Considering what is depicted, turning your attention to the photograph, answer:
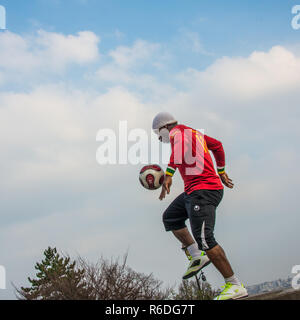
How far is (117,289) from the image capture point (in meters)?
19.7

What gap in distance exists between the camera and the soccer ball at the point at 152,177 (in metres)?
6.38

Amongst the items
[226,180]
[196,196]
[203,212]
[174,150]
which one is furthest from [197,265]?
[174,150]

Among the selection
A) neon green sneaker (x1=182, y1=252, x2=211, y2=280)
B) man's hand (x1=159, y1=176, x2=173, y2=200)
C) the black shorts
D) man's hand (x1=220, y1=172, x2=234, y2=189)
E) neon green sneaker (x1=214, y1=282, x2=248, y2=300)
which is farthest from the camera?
man's hand (x1=220, y1=172, x2=234, y2=189)

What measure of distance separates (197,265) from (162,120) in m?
2.34

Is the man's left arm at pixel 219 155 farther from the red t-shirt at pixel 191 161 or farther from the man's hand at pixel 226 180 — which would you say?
the red t-shirt at pixel 191 161

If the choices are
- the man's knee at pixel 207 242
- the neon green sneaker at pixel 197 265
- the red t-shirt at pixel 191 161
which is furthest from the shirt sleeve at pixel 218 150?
the man's knee at pixel 207 242

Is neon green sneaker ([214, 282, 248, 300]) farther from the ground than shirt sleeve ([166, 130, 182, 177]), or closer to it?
closer to it

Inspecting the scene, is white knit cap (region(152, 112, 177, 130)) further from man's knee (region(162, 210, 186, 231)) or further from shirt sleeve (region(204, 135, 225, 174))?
man's knee (region(162, 210, 186, 231))

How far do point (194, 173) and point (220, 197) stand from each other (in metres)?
0.54

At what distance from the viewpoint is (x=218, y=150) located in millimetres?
6488

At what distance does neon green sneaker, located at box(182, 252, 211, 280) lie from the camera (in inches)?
233

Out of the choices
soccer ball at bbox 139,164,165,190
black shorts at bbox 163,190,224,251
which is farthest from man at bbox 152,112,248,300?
soccer ball at bbox 139,164,165,190

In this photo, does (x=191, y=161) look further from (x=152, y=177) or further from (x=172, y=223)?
(x=172, y=223)
